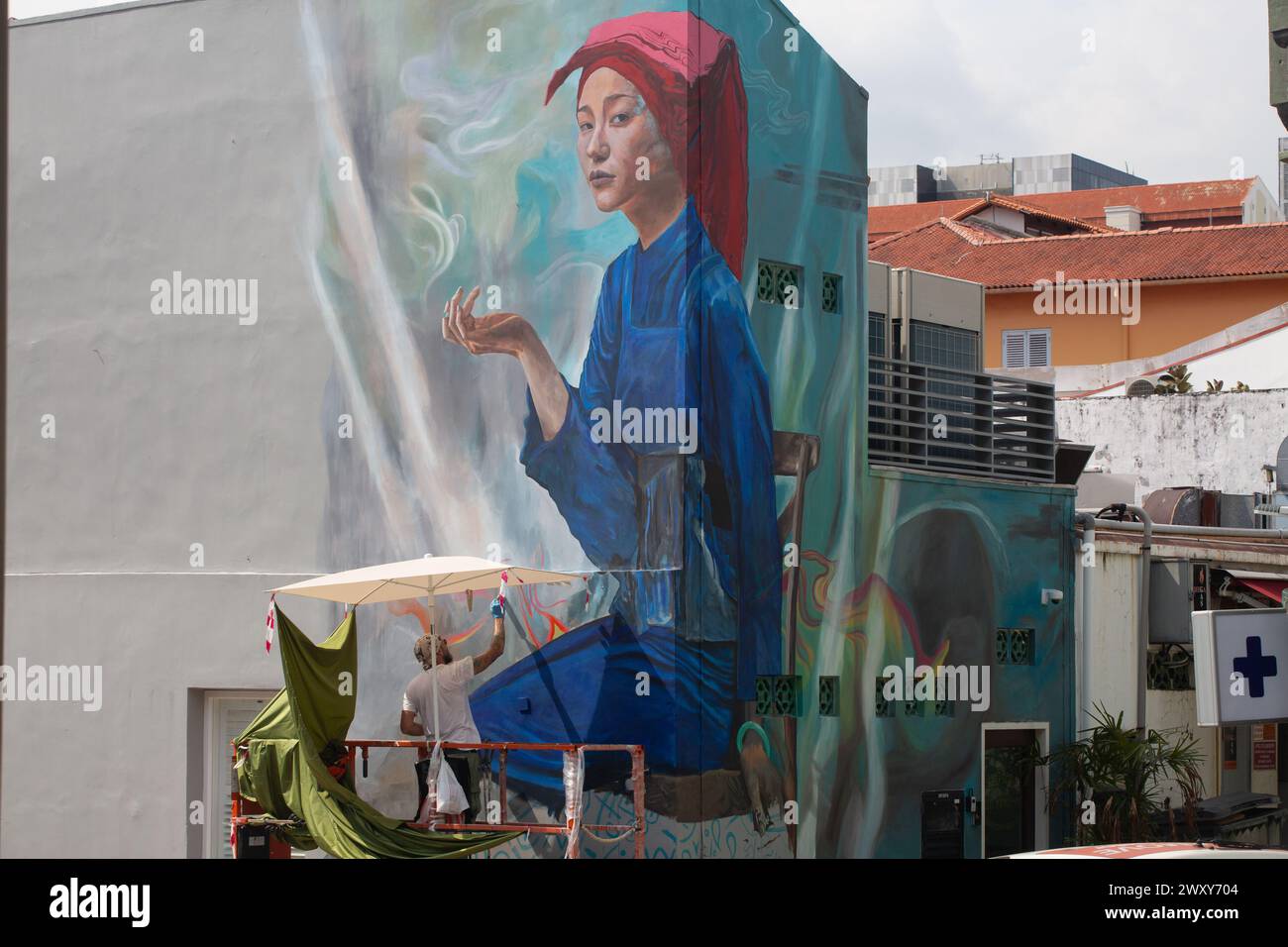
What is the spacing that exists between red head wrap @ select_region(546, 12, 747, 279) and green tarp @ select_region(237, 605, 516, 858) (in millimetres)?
4453

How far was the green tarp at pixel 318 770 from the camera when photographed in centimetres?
1235

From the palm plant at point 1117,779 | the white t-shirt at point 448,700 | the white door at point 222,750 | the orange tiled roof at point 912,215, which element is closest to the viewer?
the white t-shirt at point 448,700

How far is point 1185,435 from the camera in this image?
88.3 feet

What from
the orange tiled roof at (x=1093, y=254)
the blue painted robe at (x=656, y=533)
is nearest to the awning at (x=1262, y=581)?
the blue painted robe at (x=656, y=533)

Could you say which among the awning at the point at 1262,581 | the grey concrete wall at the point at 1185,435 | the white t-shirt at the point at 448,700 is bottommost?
the white t-shirt at the point at 448,700

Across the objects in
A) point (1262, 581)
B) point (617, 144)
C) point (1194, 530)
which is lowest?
point (1262, 581)

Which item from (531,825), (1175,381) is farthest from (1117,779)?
(1175,381)

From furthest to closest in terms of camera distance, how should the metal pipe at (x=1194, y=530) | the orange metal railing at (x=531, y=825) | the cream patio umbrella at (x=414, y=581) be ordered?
1. the metal pipe at (x=1194, y=530)
2. the cream patio umbrella at (x=414, y=581)
3. the orange metal railing at (x=531, y=825)

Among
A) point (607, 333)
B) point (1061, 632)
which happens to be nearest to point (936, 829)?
point (1061, 632)

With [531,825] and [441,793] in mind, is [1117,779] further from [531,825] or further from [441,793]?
[441,793]

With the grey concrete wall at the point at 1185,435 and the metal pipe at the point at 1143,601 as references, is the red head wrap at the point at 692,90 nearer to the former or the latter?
the metal pipe at the point at 1143,601

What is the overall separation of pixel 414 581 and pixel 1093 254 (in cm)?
3704

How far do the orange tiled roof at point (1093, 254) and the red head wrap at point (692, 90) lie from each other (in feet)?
101
